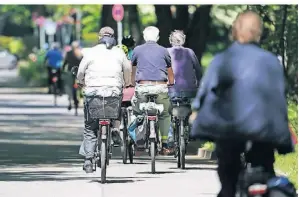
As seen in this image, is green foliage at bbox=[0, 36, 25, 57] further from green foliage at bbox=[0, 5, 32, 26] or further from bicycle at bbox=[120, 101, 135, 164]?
bicycle at bbox=[120, 101, 135, 164]

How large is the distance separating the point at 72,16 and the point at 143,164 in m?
48.6

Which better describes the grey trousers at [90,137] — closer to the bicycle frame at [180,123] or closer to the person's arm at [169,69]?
the person's arm at [169,69]

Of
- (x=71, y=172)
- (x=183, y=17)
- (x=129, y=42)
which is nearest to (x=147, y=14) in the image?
(x=183, y=17)

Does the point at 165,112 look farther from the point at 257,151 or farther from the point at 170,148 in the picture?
the point at 257,151

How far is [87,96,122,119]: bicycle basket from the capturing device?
15125mm

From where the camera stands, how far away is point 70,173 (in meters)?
16.5

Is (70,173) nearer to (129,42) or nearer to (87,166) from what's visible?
(87,166)

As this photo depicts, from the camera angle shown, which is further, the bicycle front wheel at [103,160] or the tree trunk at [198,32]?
the tree trunk at [198,32]

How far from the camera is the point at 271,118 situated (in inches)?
343

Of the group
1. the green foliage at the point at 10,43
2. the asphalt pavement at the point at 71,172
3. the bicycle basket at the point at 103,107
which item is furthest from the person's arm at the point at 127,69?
the green foliage at the point at 10,43

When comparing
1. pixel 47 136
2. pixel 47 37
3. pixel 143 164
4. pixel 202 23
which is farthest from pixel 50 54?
pixel 47 37

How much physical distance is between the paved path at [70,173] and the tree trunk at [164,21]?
14.3 ft

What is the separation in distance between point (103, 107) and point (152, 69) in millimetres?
1704

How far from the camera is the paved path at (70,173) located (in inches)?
557
